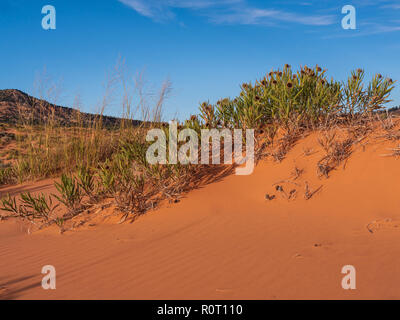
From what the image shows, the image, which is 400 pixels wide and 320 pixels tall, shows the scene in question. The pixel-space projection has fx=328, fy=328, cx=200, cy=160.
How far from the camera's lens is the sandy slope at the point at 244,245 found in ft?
8.11

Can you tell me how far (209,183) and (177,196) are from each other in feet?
1.92

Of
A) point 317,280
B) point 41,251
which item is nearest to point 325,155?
point 317,280

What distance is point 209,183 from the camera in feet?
17.0

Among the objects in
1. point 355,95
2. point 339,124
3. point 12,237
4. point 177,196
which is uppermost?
point 355,95

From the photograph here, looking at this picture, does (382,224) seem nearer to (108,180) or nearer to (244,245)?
(244,245)

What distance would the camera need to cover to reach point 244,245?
3264mm

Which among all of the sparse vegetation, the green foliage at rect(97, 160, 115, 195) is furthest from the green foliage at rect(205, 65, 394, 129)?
the green foliage at rect(97, 160, 115, 195)

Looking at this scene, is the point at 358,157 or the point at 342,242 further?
the point at 358,157

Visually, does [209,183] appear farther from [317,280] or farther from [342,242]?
[317,280]

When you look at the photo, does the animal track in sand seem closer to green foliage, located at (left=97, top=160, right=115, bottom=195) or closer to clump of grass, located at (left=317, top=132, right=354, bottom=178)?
clump of grass, located at (left=317, top=132, right=354, bottom=178)

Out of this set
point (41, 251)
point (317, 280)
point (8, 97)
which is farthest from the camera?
point (8, 97)

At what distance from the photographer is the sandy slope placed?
8.11 feet
